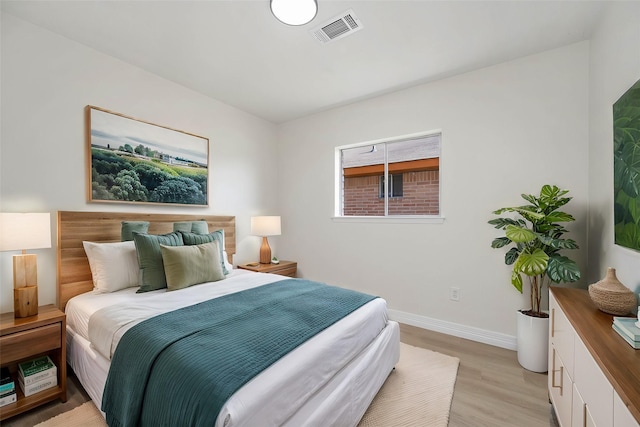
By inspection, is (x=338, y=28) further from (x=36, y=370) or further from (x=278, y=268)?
(x=36, y=370)

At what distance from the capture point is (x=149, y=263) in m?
2.25

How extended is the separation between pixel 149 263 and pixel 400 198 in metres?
2.75

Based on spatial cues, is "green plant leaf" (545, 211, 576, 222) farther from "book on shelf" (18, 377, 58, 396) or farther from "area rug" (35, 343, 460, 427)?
"book on shelf" (18, 377, 58, 396)

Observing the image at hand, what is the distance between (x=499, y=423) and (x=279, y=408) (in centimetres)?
145

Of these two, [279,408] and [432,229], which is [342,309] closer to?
[279,408]

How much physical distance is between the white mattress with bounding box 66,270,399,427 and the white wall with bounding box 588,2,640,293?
1.48m

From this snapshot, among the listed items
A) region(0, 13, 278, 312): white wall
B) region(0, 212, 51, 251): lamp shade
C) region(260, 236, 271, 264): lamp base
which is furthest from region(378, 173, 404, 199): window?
region(0, 212, 51, 251): lamp shade

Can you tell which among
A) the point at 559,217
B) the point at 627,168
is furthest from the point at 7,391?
the point at 559,217

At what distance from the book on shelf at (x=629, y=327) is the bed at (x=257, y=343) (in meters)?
1.19

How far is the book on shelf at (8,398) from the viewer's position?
165 cm

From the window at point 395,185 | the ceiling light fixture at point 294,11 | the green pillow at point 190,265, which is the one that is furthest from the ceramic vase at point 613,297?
the green pillow at point 190,265

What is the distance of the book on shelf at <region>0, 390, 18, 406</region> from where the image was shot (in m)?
1.65

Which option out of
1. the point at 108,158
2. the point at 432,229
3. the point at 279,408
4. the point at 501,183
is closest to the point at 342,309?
the point at 279,408

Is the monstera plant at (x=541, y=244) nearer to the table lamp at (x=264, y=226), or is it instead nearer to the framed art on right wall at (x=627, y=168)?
the framed art on right wall at (x=627, y=168)
